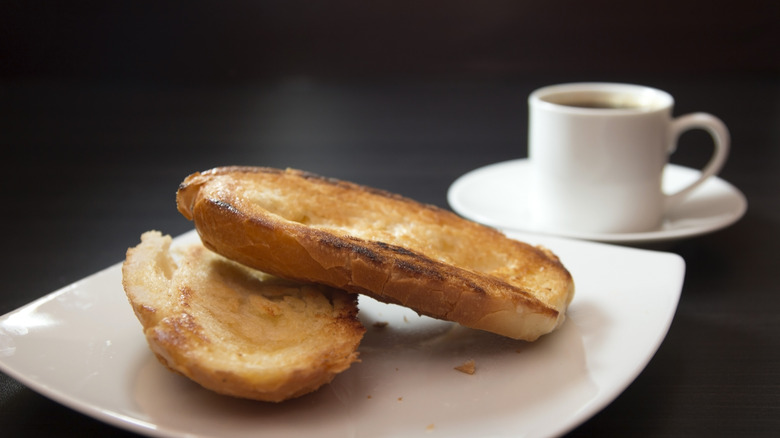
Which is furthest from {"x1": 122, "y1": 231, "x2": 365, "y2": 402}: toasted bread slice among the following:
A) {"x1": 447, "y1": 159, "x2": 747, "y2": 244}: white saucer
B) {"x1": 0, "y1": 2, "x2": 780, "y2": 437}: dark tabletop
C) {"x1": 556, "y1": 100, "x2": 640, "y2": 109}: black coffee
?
{"x1": 556, "y1": 100, "x2": 640, "y2": 109}: black coffee

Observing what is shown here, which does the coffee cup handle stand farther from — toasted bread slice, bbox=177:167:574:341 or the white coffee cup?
toasted bread slice, bbox=177:167:574:341

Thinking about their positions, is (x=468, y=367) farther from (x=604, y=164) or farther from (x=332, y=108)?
(x=332, y=108)

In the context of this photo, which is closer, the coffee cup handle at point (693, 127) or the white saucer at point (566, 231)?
the white saucer at point (566, 231)

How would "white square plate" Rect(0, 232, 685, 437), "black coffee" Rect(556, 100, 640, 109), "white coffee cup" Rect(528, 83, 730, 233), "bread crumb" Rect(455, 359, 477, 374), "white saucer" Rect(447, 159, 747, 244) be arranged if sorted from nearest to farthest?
1. "white square plate" Rect(0, 232, 685, 437)
2. "bread crumb" Rect(455, 359, 477, 374)
3. "white saucer" Rect(447, 159, 747, 244)
4. "white coffee cup" Rect(528, 83, 730, 233)
5. "black coffee" Rect(556, 100, 640, 109)

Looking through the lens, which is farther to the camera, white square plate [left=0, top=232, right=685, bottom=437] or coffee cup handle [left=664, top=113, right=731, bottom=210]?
coffee cup handle [left=664, top=113, right=731, bottom=210]

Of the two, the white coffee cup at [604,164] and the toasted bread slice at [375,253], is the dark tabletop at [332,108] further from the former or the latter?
the toasted bread slice at [375,253]

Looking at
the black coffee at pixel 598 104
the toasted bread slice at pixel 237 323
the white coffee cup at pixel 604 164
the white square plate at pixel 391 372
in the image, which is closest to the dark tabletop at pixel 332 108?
the white coffee cup at pixel 604 164
